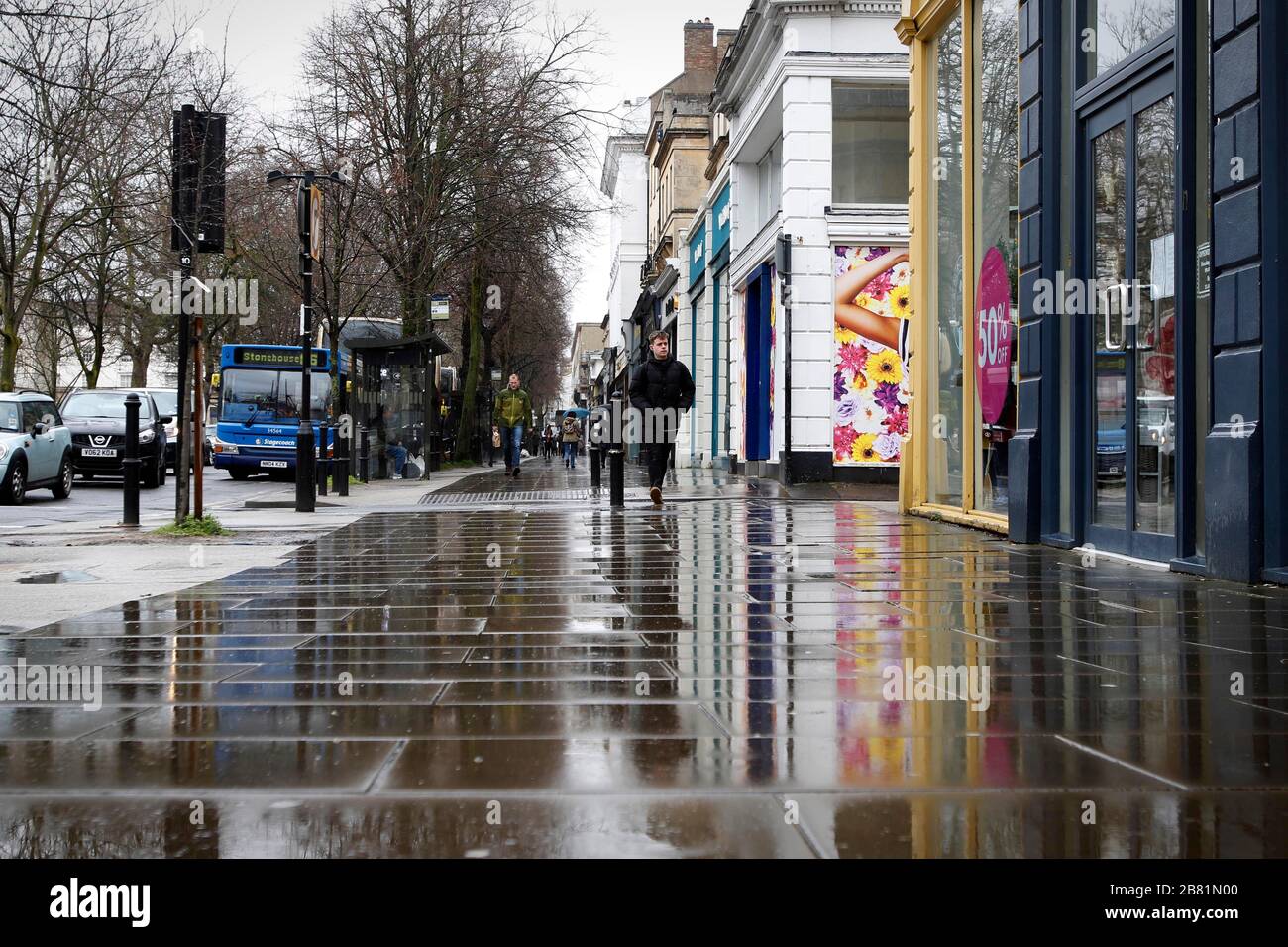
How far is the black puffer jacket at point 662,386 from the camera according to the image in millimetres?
15336

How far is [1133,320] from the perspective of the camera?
8.77 meters

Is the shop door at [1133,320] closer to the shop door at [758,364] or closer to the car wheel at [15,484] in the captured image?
the shop door at [758,364]

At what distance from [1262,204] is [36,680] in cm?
661

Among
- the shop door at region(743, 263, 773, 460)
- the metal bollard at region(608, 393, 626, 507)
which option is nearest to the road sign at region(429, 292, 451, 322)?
the shop door at region(743, 263, 773, 460)

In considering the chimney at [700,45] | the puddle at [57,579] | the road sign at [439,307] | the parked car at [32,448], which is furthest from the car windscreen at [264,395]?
the chimney at [700,45]

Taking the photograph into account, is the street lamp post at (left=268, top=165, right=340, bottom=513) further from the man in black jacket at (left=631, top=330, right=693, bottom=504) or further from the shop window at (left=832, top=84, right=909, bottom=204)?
the shop window at (left=832, top=84, right=909, bottom=204)

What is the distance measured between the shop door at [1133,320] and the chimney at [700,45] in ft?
139

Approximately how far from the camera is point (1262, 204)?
23.7ft

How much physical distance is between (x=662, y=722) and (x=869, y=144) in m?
17.9

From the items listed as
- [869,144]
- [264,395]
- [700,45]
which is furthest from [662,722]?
[700,45]

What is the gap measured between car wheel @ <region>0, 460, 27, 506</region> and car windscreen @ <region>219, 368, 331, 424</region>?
35.7ft

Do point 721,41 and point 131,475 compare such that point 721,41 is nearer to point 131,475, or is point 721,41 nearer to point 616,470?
point 616,470
